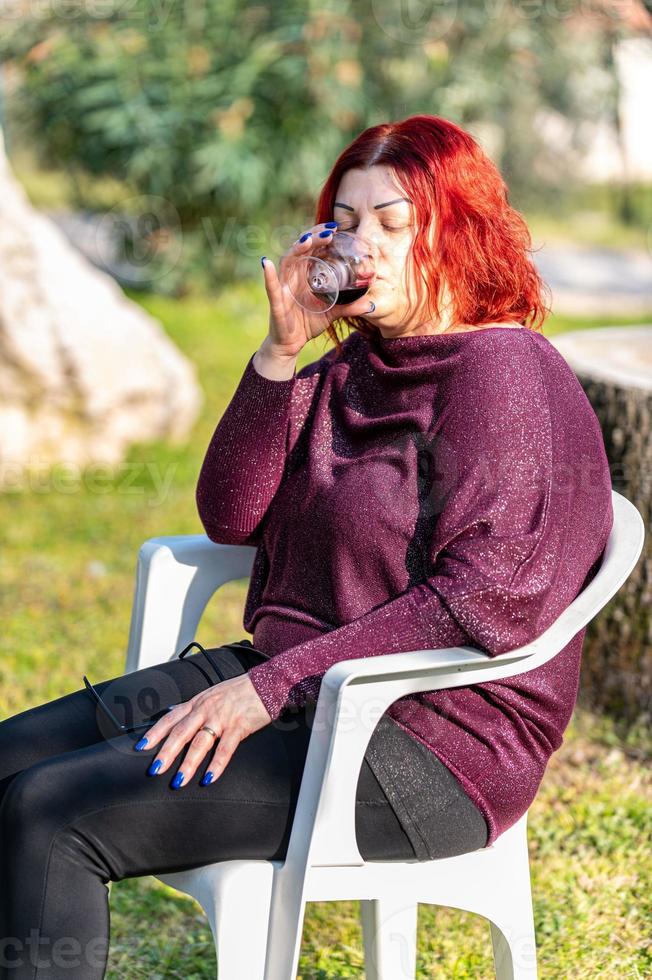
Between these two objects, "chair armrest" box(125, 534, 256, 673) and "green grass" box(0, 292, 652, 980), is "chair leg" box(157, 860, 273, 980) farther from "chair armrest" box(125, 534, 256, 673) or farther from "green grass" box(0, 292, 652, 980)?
Answer: "green grass" box(0, 292, 652, 980)

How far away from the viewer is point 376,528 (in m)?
2.05

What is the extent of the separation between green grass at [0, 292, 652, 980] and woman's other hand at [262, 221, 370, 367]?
450 mm

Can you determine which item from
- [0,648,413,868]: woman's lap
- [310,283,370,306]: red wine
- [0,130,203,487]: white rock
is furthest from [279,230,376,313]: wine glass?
[0,130,203,487]: white rock

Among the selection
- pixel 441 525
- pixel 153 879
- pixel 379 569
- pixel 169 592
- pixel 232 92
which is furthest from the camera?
pixel 232 92

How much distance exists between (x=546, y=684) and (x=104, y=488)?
452cm

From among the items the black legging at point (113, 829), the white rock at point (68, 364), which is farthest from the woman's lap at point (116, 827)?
the white rock at point (68, 364)

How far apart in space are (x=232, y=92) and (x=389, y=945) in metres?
8.34

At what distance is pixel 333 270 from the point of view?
2100 millimetres

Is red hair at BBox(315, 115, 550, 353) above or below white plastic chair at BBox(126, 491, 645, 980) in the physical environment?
above

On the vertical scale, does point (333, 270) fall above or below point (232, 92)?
below

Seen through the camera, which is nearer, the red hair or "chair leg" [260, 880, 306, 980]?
"chair leg" [260, 880, 306, 980]

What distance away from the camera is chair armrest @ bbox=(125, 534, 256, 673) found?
2453 mm

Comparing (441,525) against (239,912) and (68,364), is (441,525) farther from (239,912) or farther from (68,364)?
(68,364)

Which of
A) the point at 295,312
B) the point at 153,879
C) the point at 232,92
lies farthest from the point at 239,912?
the point at 232,92
